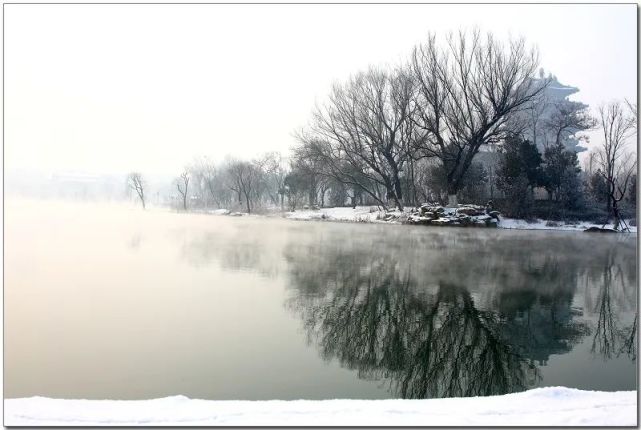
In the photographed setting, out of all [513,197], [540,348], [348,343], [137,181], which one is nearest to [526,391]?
[540,348]

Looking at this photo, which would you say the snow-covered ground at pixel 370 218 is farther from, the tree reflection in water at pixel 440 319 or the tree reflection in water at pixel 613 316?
the tree reflection in water at pixel 440 319

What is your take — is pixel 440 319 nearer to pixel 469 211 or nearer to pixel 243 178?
pixel 469 211

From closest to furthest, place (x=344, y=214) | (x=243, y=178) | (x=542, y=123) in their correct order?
(x=542, y=123) → (x=344, y=214) → (x=243, y=178)

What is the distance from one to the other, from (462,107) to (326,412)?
1660 cm

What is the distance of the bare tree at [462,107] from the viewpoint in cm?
1584

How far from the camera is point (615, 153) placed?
830 centimetres

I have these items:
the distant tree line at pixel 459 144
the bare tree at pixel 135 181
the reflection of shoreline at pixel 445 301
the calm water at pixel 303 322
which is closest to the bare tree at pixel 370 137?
the distant tree line at pixel 459 144

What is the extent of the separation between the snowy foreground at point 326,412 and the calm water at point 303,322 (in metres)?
0.22

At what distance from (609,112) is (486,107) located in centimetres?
1055

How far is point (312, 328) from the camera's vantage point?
4.89 meters

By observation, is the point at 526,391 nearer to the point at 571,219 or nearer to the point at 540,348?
the point at 540,348

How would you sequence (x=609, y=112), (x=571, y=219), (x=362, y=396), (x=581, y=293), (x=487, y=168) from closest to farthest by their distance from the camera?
(x=362, y=396) → (x=581, y=293) → (x=609, y=112) → (x=571, y=219) → (x=487, y=168)

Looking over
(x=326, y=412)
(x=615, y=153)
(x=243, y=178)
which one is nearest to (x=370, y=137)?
(x=243, y=178)

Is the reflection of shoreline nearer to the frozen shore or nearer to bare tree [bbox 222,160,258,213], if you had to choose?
the frozen shore
